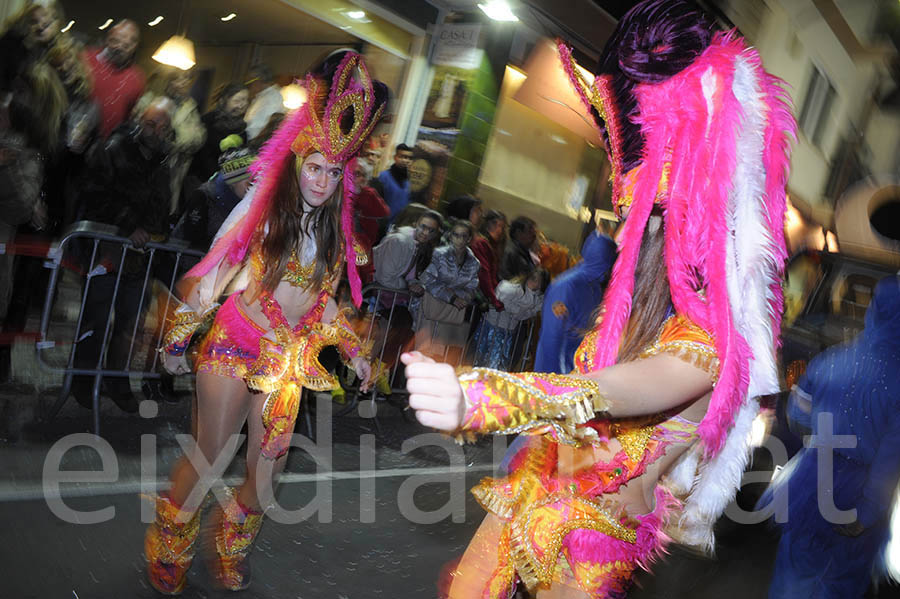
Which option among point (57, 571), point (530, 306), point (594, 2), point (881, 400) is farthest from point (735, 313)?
point (594, 2)

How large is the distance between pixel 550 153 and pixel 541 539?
11536 millimetres

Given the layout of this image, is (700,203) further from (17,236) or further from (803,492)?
(17,236)

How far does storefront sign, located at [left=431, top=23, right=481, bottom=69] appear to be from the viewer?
10680 mm

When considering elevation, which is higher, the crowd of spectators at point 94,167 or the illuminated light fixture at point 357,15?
A: the illuminated light fixture at point 357,15

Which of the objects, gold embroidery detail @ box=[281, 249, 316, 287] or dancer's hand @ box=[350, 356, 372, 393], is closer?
gold embroidery detail @ box=[281, 249, 316, 287]

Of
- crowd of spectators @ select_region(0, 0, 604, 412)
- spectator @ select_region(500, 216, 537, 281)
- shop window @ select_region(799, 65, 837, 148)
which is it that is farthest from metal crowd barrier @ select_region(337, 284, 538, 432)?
shop window @ select_region(799, 65, 837, 148)

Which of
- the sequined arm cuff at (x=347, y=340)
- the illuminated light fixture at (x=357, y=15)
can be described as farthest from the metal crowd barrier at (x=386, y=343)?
the illuminated light fixture at (x=357, y=15)

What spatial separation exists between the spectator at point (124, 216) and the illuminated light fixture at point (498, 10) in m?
6.20

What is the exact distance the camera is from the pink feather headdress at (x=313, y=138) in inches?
126

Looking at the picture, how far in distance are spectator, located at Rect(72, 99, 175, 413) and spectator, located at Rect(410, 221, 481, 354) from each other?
2310 mm

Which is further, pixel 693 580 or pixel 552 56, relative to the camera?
pixel 552 56

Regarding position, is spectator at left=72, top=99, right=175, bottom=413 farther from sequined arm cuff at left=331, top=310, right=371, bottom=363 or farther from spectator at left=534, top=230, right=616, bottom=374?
spectator at left=534, top=230, right=616, bottom=374

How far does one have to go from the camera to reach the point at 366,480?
17.0ft

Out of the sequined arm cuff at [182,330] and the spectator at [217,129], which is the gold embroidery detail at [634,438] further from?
the spectator at [217,129]
